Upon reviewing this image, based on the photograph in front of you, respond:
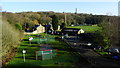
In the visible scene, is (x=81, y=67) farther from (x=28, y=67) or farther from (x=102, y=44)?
(x=102, y=44)

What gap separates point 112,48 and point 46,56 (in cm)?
1128

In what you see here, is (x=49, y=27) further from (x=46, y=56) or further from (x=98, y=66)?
(x=98, y=66)

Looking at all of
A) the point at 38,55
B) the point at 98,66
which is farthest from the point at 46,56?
the point at 98,66

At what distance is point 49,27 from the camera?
177 ft

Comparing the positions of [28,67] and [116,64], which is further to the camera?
[116,64]

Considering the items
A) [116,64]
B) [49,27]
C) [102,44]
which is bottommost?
[116,64]

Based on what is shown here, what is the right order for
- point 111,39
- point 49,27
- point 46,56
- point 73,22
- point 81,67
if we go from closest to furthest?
1. point 81,67
2. point 46,56
3. point 111,39
4. point 49,27
5. point 73,22

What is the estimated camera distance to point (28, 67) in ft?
45.6

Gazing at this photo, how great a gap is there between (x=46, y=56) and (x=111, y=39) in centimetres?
981

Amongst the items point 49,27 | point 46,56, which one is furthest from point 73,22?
point 46,56

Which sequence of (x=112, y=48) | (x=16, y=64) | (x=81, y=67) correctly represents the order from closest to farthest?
(x=81, y=67), (x=16, y=64), (x=112, y=48)

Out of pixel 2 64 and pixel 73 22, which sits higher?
pixel 73 22

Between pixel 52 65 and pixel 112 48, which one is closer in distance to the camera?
pixel 52 65

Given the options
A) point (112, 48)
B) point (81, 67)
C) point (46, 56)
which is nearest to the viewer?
point (81, 67)
